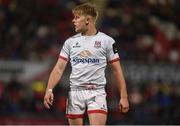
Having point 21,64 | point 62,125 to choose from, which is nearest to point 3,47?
point 21,64

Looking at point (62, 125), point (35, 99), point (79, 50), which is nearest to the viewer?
point (79, 50)

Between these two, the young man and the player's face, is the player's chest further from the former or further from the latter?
the player's face

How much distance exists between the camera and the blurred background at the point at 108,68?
13742mm

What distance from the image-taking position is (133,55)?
15219mm

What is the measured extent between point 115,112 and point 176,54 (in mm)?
3113

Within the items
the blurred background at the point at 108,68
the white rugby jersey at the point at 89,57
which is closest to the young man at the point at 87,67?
the white rugby jersey at the point at 89,57

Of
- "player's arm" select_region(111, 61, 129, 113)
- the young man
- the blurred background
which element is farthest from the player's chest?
the blurred background

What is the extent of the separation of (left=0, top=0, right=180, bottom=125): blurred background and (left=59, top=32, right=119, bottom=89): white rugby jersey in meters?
6.30

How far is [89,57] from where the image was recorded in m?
7.00

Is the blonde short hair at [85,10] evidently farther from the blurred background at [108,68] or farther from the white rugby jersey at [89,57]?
the blurred background at [108,68]

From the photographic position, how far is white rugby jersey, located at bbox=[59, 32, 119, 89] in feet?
23.0

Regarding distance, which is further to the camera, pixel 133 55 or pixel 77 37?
pixel 133 55

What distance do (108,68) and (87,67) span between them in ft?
24.2

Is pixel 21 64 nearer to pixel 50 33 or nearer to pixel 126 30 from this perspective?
pixel 50 33
